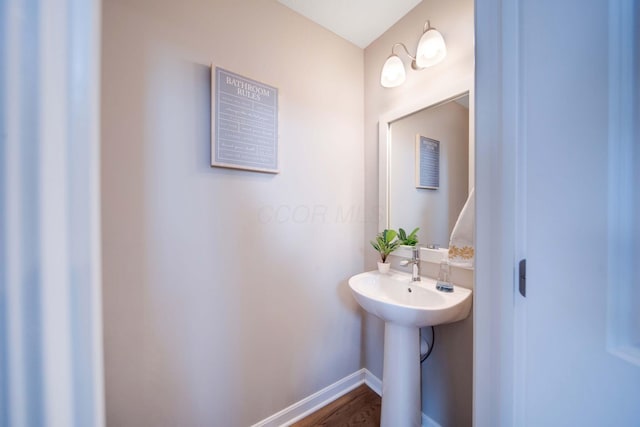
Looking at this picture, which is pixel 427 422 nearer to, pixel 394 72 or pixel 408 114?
pixel 408 114

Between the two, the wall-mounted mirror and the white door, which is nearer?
the white door

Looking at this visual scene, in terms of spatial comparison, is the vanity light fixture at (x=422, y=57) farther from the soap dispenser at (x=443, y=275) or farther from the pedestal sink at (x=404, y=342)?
the pedestal sink at (x=404, y=342)

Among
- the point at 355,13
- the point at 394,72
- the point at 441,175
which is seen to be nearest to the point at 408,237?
the point at 441,175

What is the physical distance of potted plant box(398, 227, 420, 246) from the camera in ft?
4.30

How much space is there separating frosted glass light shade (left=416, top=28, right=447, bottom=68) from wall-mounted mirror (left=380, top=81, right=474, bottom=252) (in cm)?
18

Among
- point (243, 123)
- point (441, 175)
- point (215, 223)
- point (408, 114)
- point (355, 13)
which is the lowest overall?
point (215, 223)

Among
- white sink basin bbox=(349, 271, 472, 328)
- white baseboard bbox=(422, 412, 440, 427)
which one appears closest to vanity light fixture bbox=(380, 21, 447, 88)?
white sink basin bbox=(349, 271, 472, 328)

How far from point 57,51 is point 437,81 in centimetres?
137

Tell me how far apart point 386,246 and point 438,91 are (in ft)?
2.88

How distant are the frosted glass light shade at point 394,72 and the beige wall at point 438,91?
2.0 inches

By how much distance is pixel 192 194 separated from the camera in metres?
0.99

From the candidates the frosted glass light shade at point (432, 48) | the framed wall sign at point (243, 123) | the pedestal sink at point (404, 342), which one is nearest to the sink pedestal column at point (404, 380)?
the pedestal sink at point (404, 342)

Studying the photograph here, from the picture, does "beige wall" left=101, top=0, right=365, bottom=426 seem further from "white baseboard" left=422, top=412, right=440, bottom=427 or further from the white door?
the white door

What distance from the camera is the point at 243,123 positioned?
1081mm
